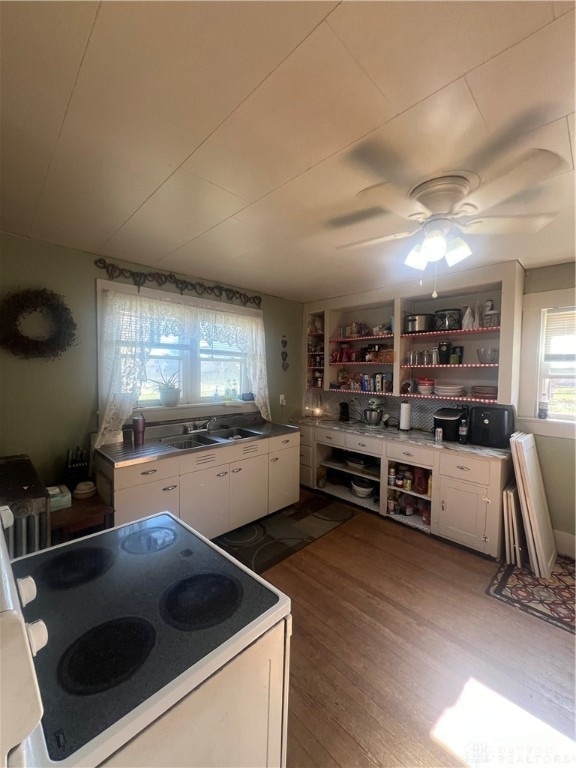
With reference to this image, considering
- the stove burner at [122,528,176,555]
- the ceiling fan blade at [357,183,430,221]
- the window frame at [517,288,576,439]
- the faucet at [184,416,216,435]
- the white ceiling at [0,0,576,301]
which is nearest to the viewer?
the white ceiling at [0,0,576,301]

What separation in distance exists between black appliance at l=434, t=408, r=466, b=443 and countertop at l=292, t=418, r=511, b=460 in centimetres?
8

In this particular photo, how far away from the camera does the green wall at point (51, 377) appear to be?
2.10 metres

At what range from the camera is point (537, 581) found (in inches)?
85.8

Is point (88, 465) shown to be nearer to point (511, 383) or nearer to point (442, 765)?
point (442, 765)

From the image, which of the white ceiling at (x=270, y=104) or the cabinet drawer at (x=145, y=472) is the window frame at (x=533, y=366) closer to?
the white ceiling at (x=270, y=104)

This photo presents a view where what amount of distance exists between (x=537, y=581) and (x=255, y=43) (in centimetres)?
324

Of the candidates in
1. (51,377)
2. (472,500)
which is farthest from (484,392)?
(51,377)

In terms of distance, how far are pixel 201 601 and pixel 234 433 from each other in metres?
2.40

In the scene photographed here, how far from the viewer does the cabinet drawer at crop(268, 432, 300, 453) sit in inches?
118

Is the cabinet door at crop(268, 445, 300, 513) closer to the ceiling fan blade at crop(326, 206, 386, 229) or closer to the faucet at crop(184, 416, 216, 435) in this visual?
the faucet at crop(184, 416, 216, 435)

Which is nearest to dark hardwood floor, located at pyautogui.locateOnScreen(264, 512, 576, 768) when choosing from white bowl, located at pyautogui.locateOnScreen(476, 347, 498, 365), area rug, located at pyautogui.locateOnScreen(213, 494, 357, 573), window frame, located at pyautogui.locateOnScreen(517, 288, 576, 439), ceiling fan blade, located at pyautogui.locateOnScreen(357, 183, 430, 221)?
area rug, located at pyautogui.locateOnScreen(213, 494, 357, 573)

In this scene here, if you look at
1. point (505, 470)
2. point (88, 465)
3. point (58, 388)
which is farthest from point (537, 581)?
point (58, 388)

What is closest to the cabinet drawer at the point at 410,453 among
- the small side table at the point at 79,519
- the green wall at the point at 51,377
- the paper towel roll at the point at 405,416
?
the paper towel roll at the point at 405,416

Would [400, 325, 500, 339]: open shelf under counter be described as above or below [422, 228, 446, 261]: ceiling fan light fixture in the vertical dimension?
below
